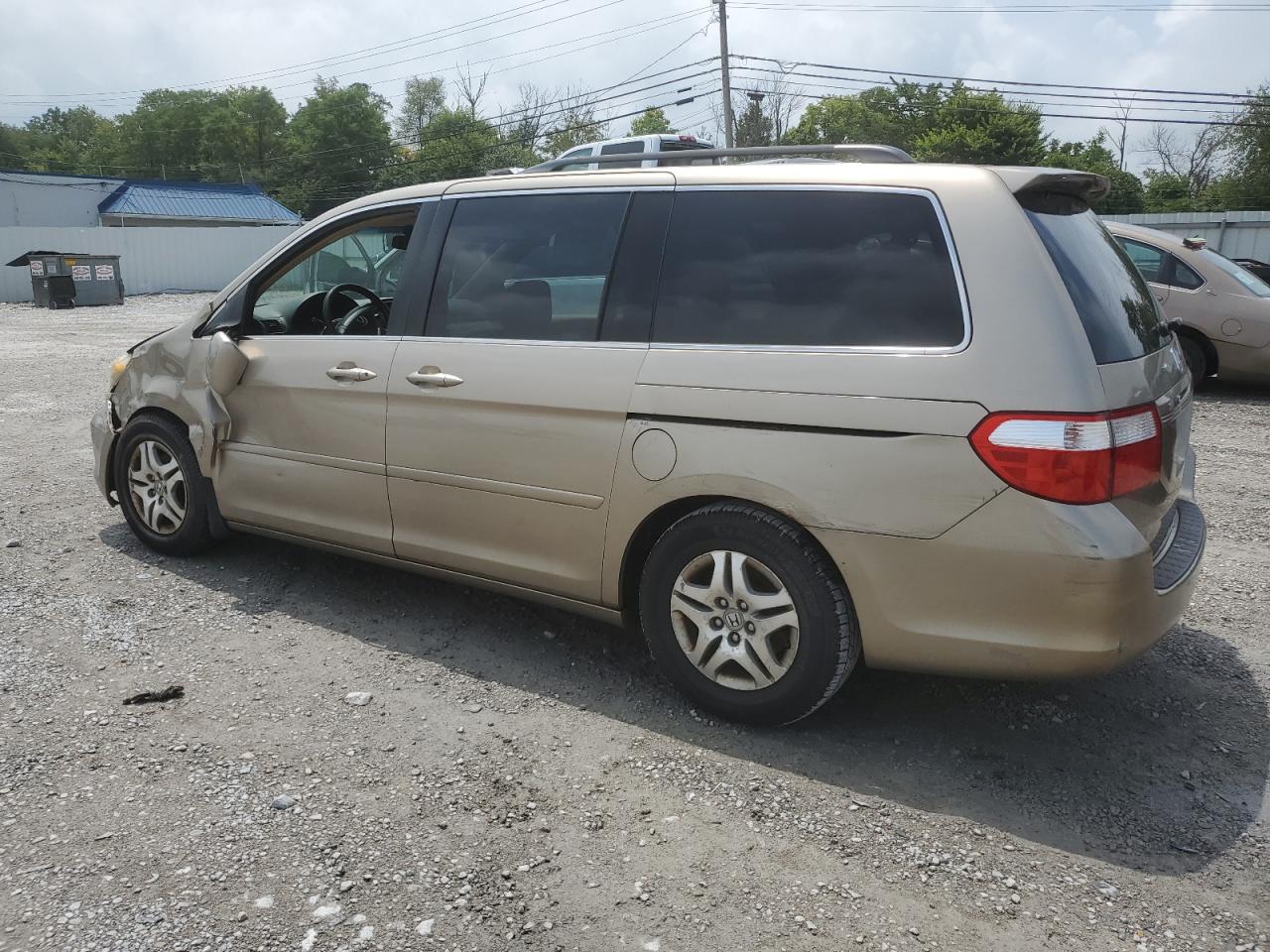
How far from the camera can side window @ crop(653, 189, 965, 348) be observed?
308cm

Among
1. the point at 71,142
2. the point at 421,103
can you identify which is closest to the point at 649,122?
the point at 421,103

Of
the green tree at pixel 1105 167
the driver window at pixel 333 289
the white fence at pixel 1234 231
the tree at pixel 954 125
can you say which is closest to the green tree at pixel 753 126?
the tree at pixel 954 125

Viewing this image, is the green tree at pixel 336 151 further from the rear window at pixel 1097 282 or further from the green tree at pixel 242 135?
the rear window at pixel 1097 282

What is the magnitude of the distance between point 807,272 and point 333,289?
2.72 meters

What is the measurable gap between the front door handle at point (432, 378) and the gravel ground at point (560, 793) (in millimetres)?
1104

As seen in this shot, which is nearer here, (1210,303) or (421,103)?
(1210,303)

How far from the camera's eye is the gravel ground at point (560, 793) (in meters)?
2.56

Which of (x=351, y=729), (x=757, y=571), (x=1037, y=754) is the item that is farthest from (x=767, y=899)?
(x=351, y=729)

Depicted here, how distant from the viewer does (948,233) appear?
3070 mm

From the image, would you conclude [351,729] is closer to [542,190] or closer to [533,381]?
[533,381]

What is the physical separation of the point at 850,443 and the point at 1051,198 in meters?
1.09

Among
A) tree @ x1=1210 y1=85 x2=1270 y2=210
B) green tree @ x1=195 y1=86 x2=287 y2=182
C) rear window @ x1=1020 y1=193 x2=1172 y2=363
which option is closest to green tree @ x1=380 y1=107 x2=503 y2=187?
green tree @ x1=195 y1=86 x2=287 y2=182

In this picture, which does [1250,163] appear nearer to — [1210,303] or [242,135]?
[1210,303]

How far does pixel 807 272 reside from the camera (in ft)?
10.7
